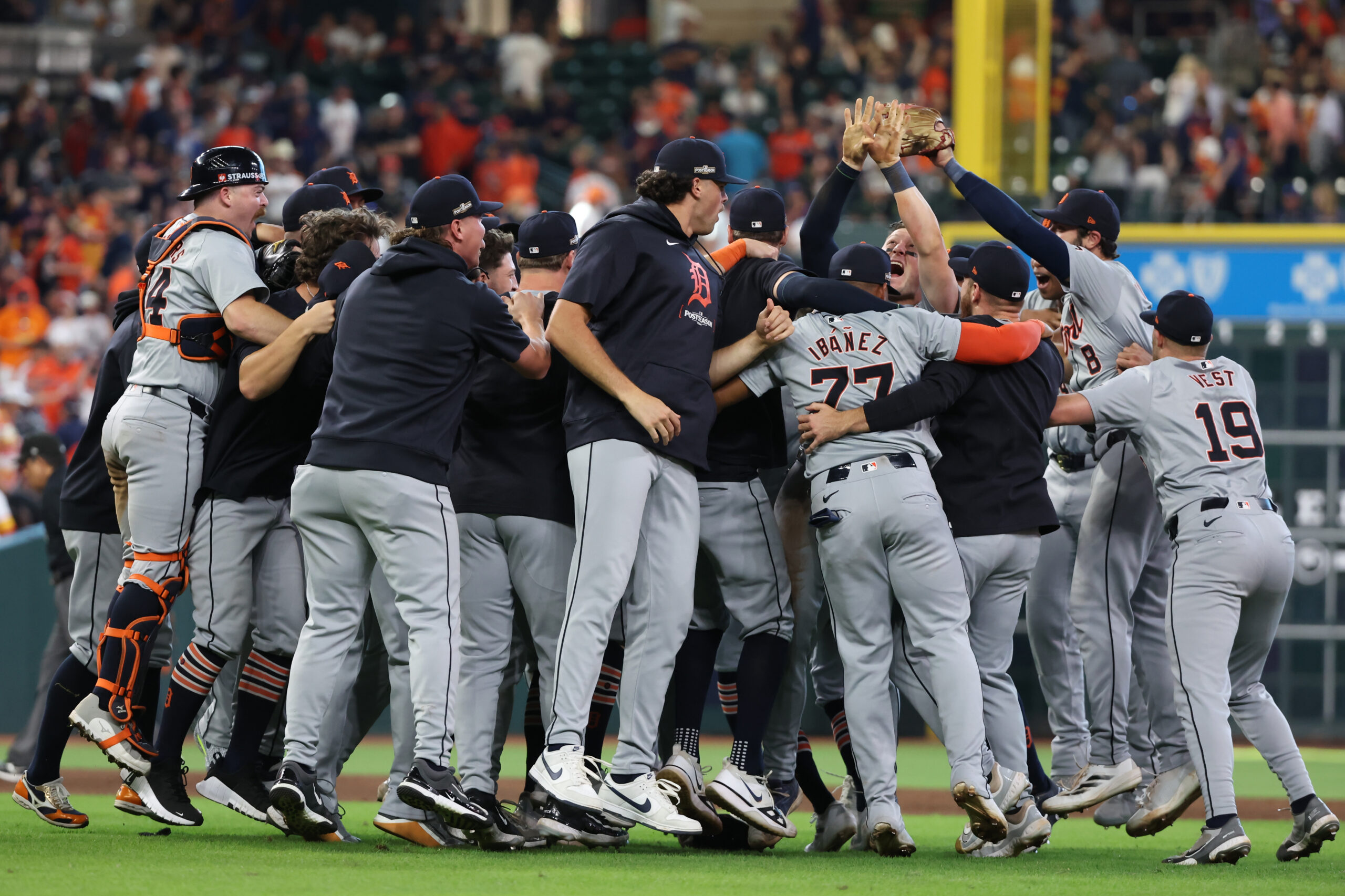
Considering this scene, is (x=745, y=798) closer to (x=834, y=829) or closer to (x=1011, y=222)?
(x=834, y=829)

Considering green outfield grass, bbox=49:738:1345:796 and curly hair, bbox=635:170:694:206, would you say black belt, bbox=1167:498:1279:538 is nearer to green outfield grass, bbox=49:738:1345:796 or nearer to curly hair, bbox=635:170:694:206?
curly hair, bbox=635:170:694:206

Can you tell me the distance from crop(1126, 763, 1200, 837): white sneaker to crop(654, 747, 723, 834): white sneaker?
174cm

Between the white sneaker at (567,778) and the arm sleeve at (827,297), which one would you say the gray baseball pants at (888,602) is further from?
the white sneaker at (567,778)

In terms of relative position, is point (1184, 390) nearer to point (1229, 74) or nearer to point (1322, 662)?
point (1322, 662)

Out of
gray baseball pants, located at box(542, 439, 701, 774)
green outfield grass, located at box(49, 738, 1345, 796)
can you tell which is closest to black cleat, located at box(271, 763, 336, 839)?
gray baseball pants, located at box(542, 439, 701, 774)

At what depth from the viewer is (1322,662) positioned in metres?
11.9

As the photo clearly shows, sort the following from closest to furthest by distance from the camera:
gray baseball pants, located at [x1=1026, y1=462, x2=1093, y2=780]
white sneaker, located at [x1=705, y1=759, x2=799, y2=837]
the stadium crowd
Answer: white sneaker, located at [x1=705, y1=759, x2=799, y2=837], gray baseball pants, located at [x1=1026, y1=462, x2=1093, y2=780], the stadium crowd

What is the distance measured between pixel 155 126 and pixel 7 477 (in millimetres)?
5285

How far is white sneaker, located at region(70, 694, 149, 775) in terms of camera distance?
5.74 m

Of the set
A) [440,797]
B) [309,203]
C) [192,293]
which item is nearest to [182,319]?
[192,293]

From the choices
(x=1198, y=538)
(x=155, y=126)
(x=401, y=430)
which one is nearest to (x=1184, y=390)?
(x=1198, y=538)

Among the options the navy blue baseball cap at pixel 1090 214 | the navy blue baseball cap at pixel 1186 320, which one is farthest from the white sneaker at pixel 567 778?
the navy blue baseball cap at pixel 1090 214

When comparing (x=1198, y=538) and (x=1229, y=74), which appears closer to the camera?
(x=1198, y=538)

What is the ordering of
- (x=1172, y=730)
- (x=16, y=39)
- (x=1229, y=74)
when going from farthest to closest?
(x=16, y=39) → (x=1229, y=74) → (x=1172, y=730)
